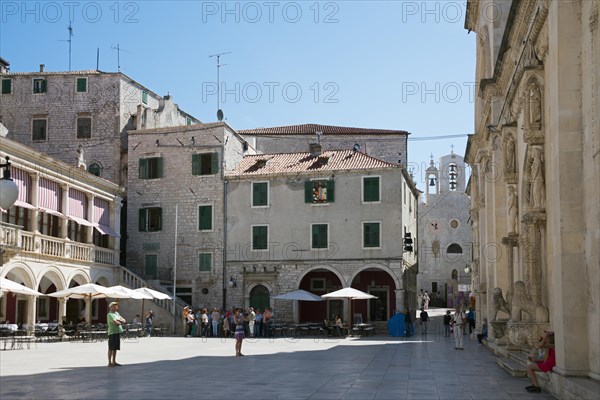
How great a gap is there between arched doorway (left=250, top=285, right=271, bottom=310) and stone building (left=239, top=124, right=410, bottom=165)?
13.1 m

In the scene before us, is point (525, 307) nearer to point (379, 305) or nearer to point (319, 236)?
point (319, 236)

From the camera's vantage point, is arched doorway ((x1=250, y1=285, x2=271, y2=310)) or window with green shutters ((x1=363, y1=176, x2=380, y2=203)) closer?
window with green shutters ((x1=363, y1=176, x2=380, y2=203))

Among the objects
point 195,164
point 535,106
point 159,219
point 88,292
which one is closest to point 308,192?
point 195,164

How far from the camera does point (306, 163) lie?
44438 mm

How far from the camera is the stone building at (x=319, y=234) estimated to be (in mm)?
41688

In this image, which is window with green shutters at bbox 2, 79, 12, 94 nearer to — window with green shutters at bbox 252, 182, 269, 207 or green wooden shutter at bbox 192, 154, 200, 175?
green wooden shutter at bbox 192, 154, 200, 175

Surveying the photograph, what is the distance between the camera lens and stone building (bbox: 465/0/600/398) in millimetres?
11336

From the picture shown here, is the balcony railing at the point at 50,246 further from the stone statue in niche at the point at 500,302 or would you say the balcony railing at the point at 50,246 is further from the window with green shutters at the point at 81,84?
the stone statue in niche at the point at 500,302

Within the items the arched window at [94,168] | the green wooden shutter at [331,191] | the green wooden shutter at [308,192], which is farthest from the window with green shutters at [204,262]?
the arched window at [94,168]

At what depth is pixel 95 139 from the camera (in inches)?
1820

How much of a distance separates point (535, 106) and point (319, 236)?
1088 inches

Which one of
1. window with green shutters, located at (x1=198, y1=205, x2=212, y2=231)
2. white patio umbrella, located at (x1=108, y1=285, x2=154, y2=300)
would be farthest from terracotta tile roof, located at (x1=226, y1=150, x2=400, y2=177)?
white patio umbrella, located at (x1=108, y1=285, x2=154, y2=300)

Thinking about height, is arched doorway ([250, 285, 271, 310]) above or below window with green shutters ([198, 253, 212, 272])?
below

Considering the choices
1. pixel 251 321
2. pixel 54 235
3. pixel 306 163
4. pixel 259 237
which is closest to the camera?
pixel 54 235
